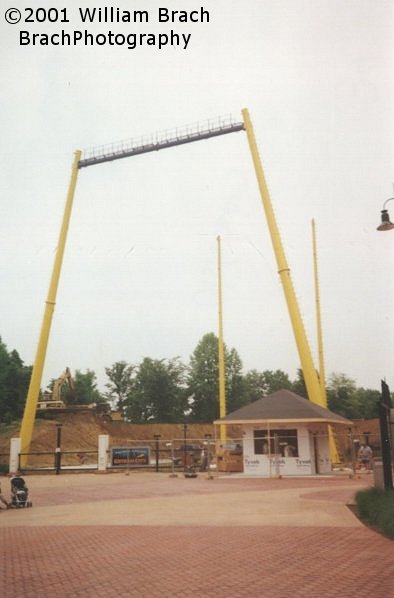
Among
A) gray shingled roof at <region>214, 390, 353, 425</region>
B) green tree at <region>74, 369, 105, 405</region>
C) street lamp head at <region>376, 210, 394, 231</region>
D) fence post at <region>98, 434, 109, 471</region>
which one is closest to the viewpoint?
street lamp head at <region>376, 210, 394, 231</region>

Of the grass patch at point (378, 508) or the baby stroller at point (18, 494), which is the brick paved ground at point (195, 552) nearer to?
the grass patch at point (378, 508)

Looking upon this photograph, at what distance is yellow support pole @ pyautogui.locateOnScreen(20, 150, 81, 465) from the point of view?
36.7m

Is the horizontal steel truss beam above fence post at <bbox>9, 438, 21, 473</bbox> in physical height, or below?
above

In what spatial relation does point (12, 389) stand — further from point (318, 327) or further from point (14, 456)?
point (318, 327)

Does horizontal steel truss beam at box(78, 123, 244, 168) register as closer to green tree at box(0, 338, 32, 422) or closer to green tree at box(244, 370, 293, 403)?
green tree at box(0, 338, 32, 422)

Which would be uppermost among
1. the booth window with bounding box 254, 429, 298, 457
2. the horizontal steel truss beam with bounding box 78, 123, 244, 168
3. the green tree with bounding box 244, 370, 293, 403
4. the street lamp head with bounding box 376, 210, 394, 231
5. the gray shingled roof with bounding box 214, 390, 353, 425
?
the horizontal steel truss beam with bounding box 78, 123, 244, 168

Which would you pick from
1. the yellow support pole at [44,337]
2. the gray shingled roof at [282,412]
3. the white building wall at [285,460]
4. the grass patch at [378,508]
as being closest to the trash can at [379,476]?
the grass patch at [378,508]

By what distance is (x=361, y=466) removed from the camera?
3123cm

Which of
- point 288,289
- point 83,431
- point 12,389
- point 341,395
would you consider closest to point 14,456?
point 288,289

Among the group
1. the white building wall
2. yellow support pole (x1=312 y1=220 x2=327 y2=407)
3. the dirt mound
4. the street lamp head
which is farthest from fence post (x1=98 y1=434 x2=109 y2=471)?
the street lamp head

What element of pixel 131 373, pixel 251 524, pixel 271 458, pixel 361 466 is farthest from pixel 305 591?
pixel 131 373

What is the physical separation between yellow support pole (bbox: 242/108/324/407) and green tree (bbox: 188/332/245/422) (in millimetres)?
53850

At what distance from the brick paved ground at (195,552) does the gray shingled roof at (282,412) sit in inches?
394

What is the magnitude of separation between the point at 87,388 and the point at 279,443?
8841cm
